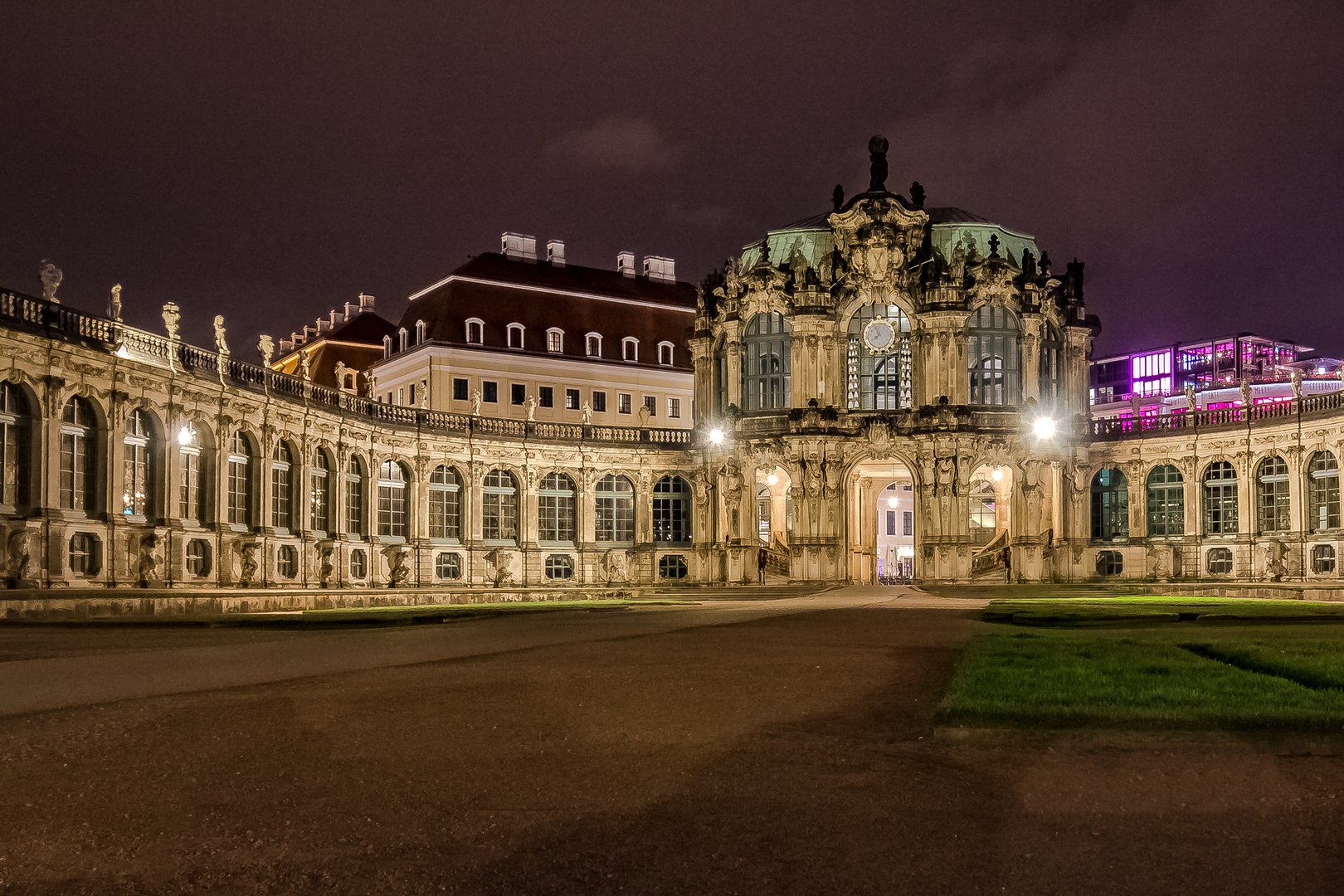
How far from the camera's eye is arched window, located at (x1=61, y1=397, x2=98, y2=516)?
41.0 meters

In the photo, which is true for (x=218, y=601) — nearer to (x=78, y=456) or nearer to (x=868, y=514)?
(x=78, y=456)

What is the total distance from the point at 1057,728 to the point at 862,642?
37.6 feet

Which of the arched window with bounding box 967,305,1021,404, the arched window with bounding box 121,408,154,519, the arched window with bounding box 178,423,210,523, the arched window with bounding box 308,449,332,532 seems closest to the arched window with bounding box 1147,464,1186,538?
the arched window with bounding box 967,305,1021,404

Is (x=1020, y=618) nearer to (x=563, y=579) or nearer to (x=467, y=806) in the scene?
(x=467, y=806)

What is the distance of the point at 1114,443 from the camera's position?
71.6 metres

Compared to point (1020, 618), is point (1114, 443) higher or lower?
higher

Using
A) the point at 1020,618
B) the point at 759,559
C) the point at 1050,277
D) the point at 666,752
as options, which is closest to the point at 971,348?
the point at 1050,277

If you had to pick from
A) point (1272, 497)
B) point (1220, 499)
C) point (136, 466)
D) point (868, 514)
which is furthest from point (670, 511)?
point (136, 466)

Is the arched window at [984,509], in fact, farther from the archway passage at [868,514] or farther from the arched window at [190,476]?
the arched window at [190,476]

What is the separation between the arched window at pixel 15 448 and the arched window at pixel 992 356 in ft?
157

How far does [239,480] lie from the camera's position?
171ft

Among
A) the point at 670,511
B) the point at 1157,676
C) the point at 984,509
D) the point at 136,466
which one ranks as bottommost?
the point at 984,509

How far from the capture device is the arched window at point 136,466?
4409 centimetres

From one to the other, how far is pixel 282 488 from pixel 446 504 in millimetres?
15206
